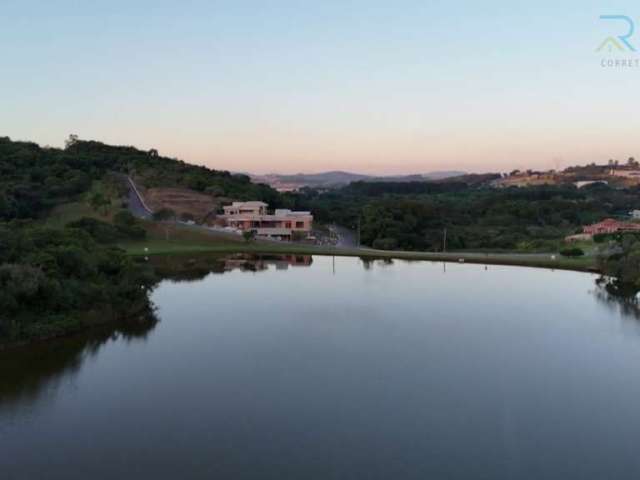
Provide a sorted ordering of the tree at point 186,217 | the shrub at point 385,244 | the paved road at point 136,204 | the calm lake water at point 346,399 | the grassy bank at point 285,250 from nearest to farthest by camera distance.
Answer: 1. the calm lake water at point 346,399
2. the grassy bank at point 285,250
3. the shrub at point 385,244
4. the paved road at point 136,204
5. the tree at point 186,217

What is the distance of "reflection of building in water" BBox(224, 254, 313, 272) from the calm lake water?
1084cm

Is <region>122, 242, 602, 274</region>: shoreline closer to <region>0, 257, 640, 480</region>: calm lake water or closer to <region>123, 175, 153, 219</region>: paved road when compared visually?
<region>123, 175, 153, 219</region>: paved road

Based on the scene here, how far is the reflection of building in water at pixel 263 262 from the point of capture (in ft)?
104

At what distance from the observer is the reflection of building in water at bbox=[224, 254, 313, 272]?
31812 millimetres

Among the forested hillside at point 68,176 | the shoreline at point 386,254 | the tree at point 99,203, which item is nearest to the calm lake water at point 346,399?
the shoreline at point 386,254

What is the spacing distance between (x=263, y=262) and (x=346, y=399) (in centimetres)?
Result: 2221

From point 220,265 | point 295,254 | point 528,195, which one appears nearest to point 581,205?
point 528,195

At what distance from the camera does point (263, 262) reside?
33.9 m

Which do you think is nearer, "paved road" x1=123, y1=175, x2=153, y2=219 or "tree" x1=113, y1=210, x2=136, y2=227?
"tree" x1=113, y1=210, x2=136, y2=227

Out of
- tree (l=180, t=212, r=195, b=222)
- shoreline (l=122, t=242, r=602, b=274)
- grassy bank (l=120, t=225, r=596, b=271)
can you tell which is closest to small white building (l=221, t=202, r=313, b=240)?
tree (l=180, t=212, r=195, b=222)

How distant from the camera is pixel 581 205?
2458 inches

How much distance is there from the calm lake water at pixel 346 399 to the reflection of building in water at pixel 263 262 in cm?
1084

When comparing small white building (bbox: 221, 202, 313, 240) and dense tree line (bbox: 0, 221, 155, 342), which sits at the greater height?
small white building (bbox: 221, 202, 313, 240)

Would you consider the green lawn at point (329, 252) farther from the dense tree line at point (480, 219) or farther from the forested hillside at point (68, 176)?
the forested hillside at point (68, 176)
